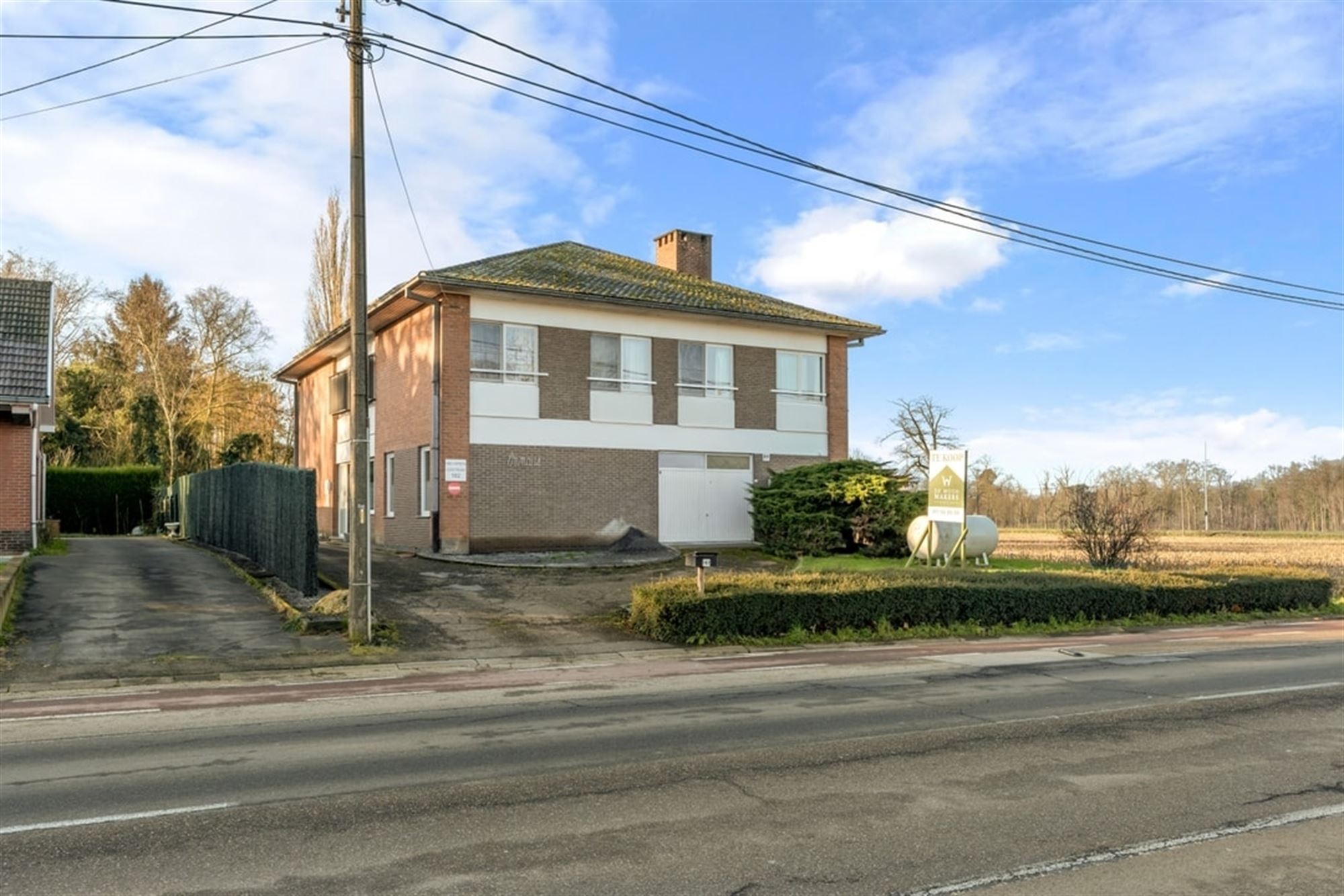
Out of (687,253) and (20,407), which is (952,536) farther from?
(20,407)

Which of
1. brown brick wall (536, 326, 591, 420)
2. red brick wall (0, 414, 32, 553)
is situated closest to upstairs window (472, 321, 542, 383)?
brown brick wall (536, 326, 591, 420)

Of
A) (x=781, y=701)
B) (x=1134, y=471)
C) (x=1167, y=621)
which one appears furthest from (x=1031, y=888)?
(x=1134, y=471)

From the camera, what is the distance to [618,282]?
83.9 ft

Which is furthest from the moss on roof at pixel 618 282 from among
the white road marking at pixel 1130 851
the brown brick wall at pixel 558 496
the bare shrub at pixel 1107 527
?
the white road marking at pixel 1130 851

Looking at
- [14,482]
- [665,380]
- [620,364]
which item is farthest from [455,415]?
[14,482]

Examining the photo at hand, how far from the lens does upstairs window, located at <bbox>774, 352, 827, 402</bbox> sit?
88.8ft

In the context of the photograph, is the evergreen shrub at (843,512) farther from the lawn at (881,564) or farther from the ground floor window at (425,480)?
the ground floor window at (425,480)

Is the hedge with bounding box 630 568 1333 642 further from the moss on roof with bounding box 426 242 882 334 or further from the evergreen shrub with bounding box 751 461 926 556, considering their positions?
the moss on roof with bounding box 426 242 882 334

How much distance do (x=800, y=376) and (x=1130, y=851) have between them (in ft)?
74.0

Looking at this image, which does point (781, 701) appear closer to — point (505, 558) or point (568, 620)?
point (568, 620)

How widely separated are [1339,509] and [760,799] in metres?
81.5

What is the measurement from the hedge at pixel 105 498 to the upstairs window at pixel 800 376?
1136 inches

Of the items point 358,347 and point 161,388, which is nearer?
point 358,347

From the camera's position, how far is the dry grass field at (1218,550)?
2897 cm
